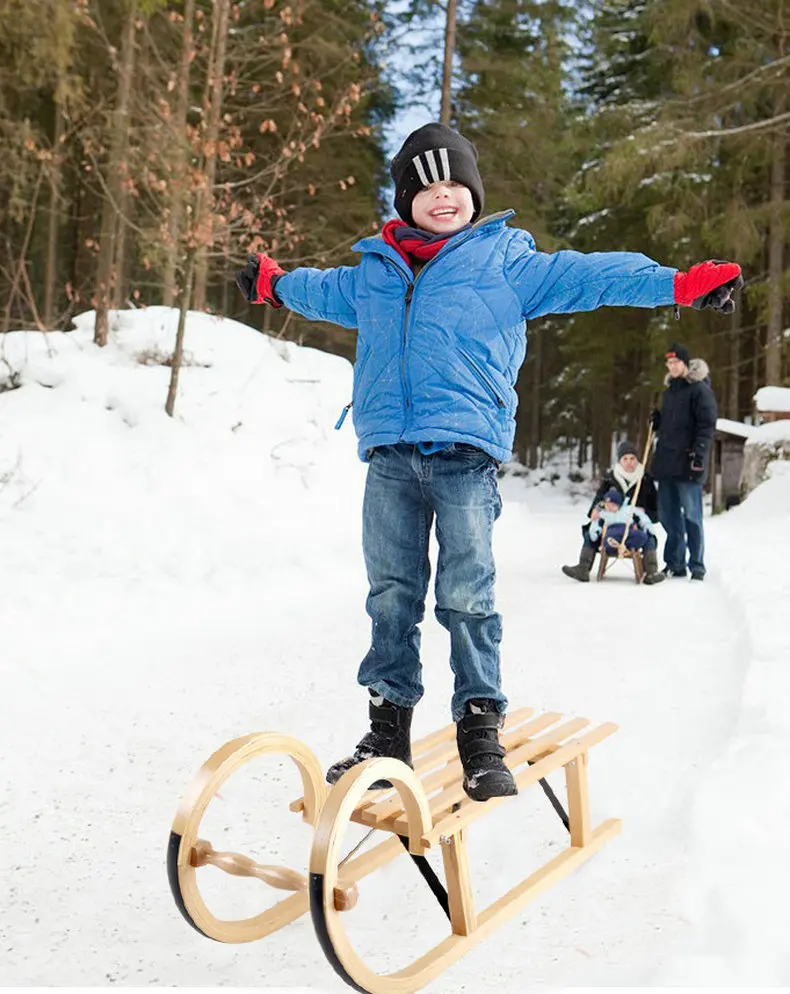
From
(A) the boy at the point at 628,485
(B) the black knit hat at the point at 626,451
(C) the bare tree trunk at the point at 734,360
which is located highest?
(C) the bare tree trunk at the point at 734,360

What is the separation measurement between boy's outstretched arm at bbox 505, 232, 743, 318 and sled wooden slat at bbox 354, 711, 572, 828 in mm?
1531

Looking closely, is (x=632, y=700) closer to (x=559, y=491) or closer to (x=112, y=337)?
(x=112, y=337)

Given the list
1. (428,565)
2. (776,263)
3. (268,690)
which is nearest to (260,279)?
(428,565)

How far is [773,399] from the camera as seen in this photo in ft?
51.0

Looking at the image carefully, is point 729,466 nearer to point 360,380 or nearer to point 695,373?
point 695,373

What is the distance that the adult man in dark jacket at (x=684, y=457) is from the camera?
869cm

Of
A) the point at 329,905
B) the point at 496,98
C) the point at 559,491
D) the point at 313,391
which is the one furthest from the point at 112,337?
the point at 559,491

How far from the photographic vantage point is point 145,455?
8352 mm

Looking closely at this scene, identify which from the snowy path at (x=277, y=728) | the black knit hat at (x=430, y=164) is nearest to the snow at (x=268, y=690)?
the snowy path at (x=277, y=728)

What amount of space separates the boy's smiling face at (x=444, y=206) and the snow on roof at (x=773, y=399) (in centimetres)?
1385

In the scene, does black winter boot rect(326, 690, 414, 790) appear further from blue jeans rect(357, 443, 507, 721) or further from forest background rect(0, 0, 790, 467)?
forest background rect(0, 0, 790, 467)

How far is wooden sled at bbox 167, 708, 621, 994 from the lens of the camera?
2354mm

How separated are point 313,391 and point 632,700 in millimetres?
6934

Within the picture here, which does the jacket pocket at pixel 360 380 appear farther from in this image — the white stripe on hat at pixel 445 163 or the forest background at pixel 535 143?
the forest background at pixel 535 143
